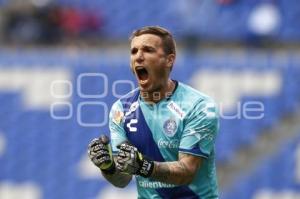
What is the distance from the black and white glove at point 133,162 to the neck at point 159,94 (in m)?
0.44

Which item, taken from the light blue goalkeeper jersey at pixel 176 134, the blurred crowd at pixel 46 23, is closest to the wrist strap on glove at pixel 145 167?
the light blue goalkeeper jersey at pixel 176 134

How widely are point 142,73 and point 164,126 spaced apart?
31cm

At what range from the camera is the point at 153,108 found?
16.9 feet

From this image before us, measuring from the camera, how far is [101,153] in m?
4.84

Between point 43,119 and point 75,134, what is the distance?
385 millimetres

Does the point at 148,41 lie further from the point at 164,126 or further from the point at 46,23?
the point at 46,23

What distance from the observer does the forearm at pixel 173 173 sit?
15.9 feet

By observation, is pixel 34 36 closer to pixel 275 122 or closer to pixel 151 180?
pixel 275 122

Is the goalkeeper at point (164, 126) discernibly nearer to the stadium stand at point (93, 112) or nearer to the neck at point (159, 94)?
the neck at point (159, 94)

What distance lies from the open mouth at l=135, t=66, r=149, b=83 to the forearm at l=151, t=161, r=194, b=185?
0.49 metres

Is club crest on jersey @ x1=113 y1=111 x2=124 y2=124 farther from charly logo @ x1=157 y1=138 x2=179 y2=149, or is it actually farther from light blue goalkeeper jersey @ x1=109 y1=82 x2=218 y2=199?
charly logo @ x1=157 y1=138 x2=179 y2=149

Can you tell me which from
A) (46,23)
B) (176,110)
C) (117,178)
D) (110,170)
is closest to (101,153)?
(110,170)

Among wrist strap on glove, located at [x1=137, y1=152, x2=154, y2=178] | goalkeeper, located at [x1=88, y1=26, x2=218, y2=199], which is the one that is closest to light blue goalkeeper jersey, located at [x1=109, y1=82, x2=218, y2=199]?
goalkeeper, located at [x1=88, y1=26, x2=218, y2=199]

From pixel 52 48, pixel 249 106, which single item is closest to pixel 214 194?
pixel 249 106
